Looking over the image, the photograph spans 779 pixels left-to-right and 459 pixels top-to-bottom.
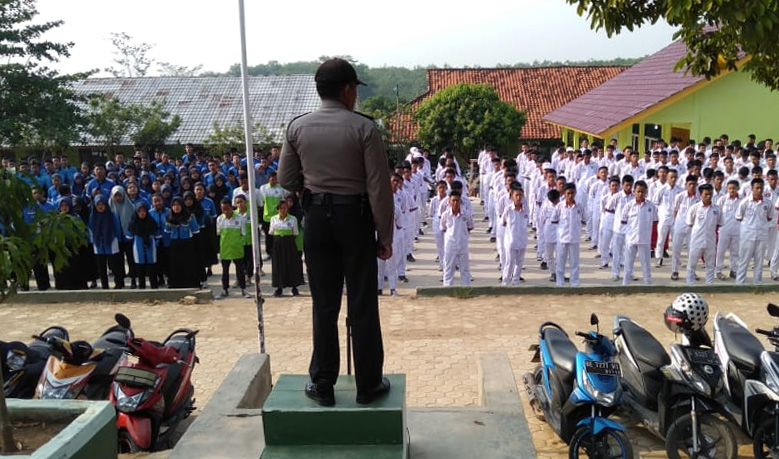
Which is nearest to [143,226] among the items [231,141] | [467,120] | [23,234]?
[23,234]

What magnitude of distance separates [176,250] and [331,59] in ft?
24.5

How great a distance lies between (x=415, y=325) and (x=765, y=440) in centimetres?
418

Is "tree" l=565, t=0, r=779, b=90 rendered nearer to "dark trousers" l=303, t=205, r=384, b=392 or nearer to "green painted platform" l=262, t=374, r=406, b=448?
"dark trousers" l=303, t=205, r=384, b=392

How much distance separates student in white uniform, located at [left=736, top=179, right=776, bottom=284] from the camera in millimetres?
9875

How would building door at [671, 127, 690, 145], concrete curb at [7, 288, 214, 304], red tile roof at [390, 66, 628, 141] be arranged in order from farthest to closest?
red tile roof at [390, 66, 628, 141]
building door at [671, 127, 690, 145]
concrete curb at [7, 288, 214, 304]

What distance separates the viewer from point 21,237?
3.46 metres

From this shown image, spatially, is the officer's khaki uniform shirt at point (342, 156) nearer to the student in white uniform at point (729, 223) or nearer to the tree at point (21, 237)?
the tree at point (21, 237)

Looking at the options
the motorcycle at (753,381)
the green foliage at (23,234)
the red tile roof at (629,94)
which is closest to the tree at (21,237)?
the green foliage at (23,234)

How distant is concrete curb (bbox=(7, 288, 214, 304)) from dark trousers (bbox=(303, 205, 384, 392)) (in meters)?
6.39

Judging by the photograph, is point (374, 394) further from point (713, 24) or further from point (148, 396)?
point (713, 24)

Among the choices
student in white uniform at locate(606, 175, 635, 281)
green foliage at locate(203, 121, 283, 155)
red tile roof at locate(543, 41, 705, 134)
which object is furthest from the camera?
green foliage at locate(203, 121, 283, 155)

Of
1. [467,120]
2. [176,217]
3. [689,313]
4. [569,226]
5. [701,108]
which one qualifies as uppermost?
[467,120]

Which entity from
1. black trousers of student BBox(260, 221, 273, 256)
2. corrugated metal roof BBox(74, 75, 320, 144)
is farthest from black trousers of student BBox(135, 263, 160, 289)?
corrugated metal roof BBox(74, 75, 320, 144)

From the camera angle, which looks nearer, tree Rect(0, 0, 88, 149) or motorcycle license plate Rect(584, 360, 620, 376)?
motorcycle license plate Rect(584, 360, 620, 376)
